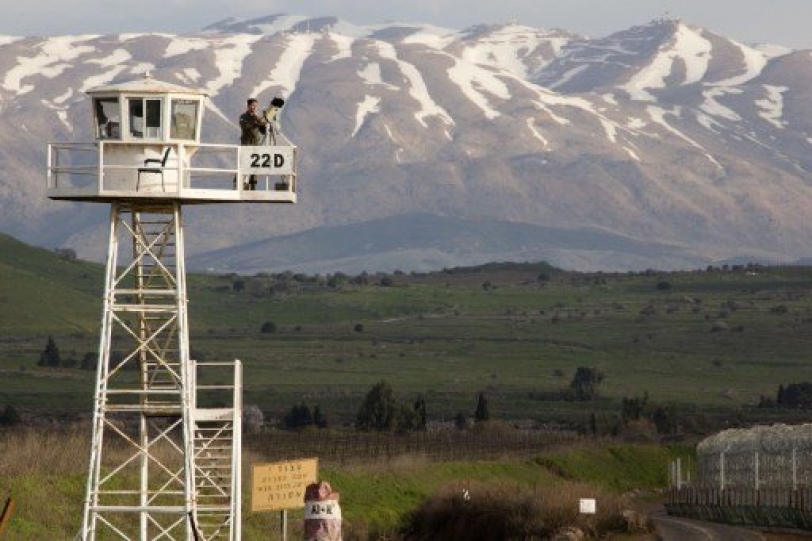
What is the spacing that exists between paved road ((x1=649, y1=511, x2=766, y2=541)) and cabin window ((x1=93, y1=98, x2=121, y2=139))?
2640cm

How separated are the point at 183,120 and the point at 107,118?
137cm

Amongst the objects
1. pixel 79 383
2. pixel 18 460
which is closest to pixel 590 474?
pixel 18 460

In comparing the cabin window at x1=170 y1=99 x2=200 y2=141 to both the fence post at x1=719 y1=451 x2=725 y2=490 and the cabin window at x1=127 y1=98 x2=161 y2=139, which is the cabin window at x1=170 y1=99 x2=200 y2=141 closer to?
the cabin window at x1=127 y1=98 x2=161 y2=139

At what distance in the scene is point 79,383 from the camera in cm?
18062

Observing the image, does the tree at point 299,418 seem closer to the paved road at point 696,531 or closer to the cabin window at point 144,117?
the paved road at point 696,531

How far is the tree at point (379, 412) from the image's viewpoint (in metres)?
130

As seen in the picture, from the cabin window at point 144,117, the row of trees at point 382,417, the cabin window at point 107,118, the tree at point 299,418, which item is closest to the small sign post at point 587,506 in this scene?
the cabin window at point 144,117

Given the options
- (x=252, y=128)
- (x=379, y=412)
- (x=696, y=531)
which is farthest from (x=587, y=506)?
(x=379, y=412)

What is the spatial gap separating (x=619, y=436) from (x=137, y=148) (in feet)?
285

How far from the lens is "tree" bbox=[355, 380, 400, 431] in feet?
427

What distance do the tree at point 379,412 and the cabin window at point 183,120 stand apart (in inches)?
3266

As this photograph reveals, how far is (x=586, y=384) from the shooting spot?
190250 mm

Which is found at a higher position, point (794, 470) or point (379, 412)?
point (379, 412)

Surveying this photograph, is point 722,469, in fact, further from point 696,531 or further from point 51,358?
point 51,358
